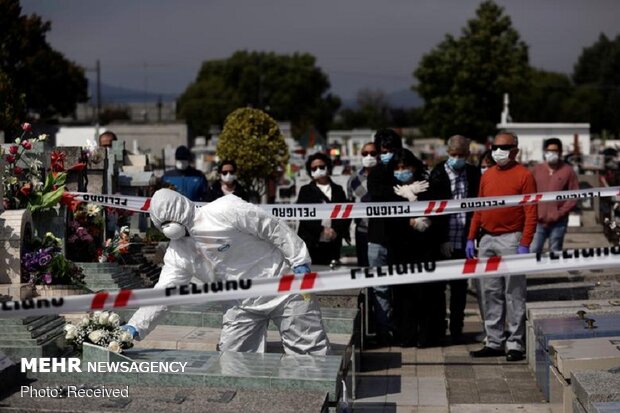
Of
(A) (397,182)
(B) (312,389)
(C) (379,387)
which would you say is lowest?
(C) (379,387)

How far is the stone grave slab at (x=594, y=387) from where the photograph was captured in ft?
24.0

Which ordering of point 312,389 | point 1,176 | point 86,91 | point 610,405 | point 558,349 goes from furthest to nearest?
1. point 86,91
2. point 1,176
3. point 558,349
4. point 312,389
5. point 610,405

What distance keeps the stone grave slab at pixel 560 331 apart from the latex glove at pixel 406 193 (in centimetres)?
233

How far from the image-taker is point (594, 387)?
24.7 feet

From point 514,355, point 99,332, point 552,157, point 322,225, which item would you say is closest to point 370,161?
point 322,225

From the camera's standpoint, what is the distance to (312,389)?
759 cm

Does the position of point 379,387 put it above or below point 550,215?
below

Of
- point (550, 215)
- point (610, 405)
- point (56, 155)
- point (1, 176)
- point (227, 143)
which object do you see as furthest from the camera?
point (227, 143)

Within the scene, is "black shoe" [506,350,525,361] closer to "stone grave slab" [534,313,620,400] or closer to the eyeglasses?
"stone grave slab" [534,313,620,400]

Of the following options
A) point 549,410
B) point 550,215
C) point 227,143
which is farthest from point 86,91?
point 549,410

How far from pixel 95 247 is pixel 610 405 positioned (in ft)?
21.7

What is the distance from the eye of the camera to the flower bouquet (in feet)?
27.0

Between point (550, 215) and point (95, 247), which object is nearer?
point (95, 247)

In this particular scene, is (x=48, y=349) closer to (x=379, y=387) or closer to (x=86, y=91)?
(x=379, y=387)
